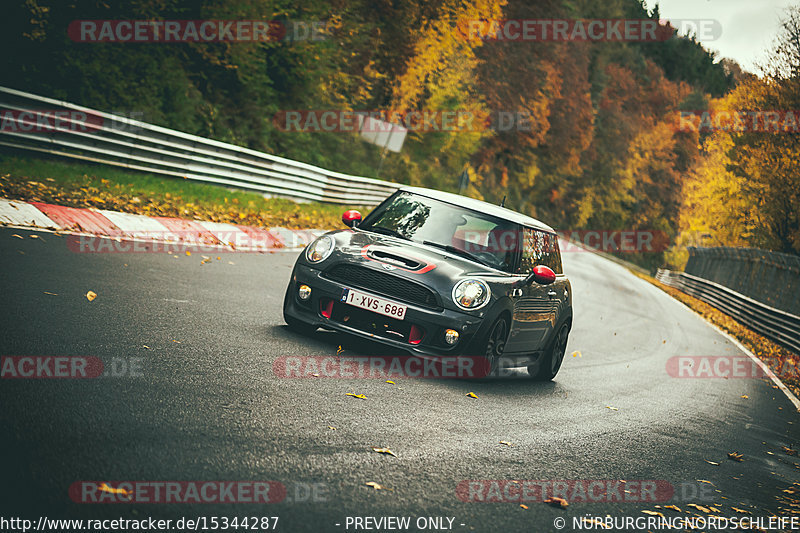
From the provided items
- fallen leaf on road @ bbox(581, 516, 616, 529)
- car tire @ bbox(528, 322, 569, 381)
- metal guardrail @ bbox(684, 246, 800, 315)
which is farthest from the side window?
metal guardrail @ bbox(684, 246, 800, 315)

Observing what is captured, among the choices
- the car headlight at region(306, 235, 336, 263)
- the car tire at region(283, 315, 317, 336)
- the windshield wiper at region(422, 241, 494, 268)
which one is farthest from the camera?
the windshield wiper at region(422, 241, 494, 268)

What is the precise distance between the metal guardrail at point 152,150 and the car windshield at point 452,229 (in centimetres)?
778

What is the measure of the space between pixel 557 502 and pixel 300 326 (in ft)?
12.6

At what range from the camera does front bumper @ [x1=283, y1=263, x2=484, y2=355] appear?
7379 mm

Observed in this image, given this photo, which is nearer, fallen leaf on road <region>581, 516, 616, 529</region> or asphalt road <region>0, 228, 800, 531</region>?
asphalt road <region>0, 228, 800, 531</region>

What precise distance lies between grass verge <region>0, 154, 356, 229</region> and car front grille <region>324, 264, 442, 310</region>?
651cm

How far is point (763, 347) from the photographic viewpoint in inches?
801

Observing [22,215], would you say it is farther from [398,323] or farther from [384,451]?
[384,451]

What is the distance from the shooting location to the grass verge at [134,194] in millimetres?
12852

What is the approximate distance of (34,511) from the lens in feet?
10.9
